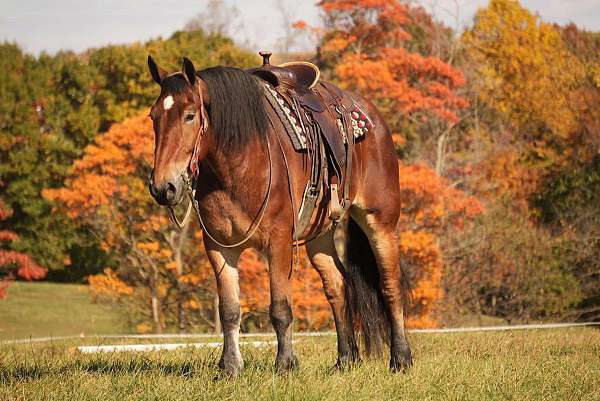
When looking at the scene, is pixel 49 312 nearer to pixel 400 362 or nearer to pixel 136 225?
pixel 136 225

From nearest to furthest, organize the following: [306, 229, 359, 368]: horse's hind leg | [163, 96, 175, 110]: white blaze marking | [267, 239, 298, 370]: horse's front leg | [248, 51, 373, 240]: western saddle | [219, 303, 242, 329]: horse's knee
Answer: [163, 96, 175, 110]: white blaze marking < [267, 239, 298, 370]: horse's front leg < [219, 303, 242, 329]: horse's knee < [248, 51, 373, 240]: western saddle < [306, 229, 359, 368]: horse's hind leg

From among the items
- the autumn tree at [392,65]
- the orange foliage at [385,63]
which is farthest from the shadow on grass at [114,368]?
the orange foliage at [385,63]

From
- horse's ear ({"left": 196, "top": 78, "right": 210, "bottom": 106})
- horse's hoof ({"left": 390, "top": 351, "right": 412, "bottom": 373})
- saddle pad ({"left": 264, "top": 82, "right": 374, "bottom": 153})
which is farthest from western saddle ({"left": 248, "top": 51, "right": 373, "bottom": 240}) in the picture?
horse's hoof ({"left": 390, "top": 351, "right": 412, "bottom": 373})

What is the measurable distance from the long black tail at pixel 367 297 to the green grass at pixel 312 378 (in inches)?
10.1

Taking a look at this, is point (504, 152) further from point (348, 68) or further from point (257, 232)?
point (257, 232)

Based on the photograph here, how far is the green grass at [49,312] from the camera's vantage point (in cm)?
3497

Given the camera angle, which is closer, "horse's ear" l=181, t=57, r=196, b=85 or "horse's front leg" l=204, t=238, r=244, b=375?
"horse's ear" l=181, t=57, r=196, b=85

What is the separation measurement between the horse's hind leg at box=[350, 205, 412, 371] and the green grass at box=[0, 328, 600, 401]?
0.39m

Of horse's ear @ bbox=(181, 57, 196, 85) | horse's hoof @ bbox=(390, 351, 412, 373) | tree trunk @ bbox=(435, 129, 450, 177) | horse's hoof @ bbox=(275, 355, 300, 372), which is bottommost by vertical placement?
horse's hoof @ bbox=(390, 351, 412, 373)

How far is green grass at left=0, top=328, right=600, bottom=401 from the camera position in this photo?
213 inches

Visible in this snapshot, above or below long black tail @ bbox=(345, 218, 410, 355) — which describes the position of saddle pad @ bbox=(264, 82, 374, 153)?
above

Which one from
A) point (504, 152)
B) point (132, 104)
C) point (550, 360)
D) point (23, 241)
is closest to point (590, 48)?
point (504, 152)

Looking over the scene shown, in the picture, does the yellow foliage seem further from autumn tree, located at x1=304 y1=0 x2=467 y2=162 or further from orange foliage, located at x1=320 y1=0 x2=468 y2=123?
orange foliage, located at x1=320 y1=0 x2=468 y2=123

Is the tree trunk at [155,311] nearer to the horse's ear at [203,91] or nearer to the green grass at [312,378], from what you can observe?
the green grass at [312,378]
